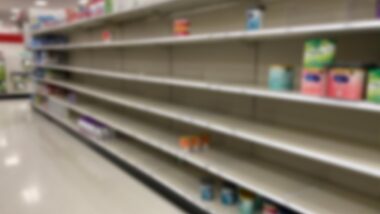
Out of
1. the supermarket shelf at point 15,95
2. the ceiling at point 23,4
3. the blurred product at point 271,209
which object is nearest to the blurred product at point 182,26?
the blurred product at point 271,209

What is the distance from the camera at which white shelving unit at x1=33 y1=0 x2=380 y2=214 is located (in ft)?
5.46

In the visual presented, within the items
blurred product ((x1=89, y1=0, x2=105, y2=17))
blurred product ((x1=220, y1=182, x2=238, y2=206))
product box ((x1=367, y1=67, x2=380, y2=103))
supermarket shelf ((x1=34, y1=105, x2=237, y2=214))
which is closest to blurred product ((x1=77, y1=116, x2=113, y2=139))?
supermarket shelf ((x1=34, y1=105, x2=237, y2=214))

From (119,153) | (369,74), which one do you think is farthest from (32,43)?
(369,74)

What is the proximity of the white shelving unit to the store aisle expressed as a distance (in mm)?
Answer: 266

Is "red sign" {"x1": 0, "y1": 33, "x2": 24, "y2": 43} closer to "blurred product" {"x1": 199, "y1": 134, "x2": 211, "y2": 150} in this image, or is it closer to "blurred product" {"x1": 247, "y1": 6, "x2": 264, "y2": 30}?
"blurred product" {"x1": 199, "y1": 134, "x2": 211, "y2": 150}

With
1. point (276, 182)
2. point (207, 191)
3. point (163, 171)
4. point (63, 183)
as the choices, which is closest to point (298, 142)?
point (276, 182)

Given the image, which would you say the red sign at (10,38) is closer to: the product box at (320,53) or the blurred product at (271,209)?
the blurred product at (271,209)

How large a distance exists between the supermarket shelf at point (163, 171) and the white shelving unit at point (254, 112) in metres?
0.01

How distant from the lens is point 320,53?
4.75ft

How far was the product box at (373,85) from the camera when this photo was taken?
4.14 ft

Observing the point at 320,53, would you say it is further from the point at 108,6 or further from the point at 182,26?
the point at 108,6

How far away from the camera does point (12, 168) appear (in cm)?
370

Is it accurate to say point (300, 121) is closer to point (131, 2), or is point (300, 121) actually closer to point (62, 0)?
point (131, 2)

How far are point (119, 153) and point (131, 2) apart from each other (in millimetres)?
1810
